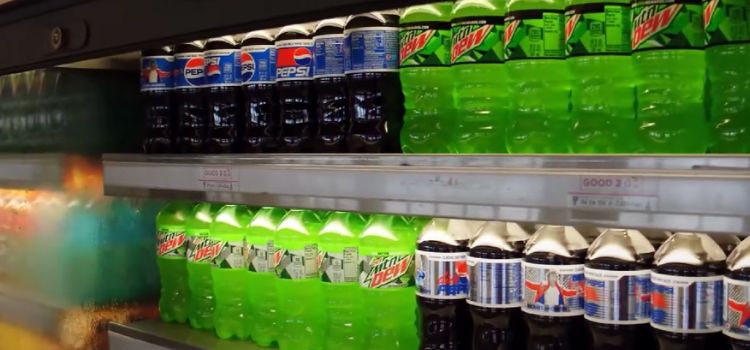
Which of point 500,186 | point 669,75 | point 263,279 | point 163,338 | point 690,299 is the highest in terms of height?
point 669,75

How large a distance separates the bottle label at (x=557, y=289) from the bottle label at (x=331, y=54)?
0.67 meters

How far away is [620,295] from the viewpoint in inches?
57.4

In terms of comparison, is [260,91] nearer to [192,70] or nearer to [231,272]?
[192,70]

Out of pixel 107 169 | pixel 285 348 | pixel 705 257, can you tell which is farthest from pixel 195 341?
pixel 705 257

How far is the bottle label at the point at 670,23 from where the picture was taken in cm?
136

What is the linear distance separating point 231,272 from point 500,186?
1.06 m

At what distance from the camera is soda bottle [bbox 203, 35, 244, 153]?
216cm

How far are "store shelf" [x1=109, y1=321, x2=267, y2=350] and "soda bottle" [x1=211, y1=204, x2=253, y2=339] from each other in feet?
0.18

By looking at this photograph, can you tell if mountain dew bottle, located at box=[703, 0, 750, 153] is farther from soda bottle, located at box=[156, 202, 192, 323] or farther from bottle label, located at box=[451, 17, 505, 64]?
soda bottle, located at box=[156, 202, 192, 323]

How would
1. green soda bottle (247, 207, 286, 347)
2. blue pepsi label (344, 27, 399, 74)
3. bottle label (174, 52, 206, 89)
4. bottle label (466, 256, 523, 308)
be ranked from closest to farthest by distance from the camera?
bottle label (466, 256, 523, 308), blue pepsi label (344, 27, 399, 74), green soda bottle (247, 207, 286, 347), bottle label (174, 52, 206, 89)

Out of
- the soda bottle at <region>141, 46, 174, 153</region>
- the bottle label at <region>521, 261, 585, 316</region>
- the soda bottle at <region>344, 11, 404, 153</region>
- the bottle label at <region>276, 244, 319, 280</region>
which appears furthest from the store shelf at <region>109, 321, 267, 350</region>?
the bottle label at <region>521, 261, 585, 316</region>

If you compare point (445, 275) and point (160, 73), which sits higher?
point (160, 73)

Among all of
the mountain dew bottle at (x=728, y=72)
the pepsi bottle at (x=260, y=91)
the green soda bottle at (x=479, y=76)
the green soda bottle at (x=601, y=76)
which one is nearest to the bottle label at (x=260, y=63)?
the pepsi bottle at (x=260, y=91)

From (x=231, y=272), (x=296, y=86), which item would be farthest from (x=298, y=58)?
(x=231, y=272)
